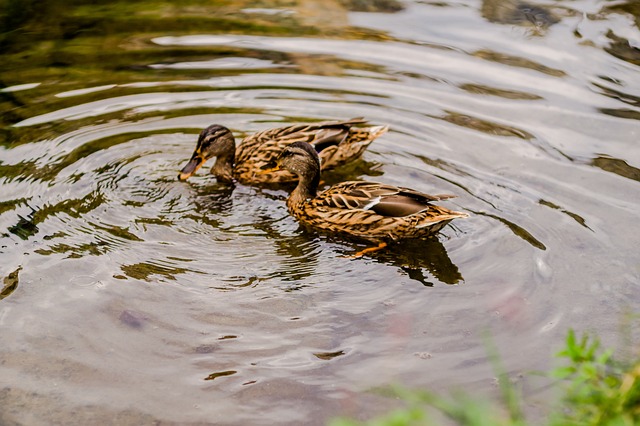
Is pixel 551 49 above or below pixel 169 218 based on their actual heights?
above

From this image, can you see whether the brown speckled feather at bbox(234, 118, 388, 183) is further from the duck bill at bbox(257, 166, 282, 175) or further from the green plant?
the green plant

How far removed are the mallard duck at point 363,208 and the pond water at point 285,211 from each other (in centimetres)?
19

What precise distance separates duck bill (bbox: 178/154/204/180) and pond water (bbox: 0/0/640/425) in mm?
106

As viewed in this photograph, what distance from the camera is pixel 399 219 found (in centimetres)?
711

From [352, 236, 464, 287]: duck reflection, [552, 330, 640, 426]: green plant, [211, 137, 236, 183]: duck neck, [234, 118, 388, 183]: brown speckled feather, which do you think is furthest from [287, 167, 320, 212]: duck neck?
[552, 330, 640, 426]: green plant

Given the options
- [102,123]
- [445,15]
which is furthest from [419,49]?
[102,123]

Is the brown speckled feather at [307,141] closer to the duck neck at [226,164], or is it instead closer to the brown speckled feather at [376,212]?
the duck neck at [226,164]

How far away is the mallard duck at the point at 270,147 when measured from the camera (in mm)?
8430

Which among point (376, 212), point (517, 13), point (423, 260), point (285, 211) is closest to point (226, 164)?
point (285, 211)

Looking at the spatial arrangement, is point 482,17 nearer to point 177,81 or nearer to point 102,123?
point 177,81

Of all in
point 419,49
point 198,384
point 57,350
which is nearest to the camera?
point 198,384

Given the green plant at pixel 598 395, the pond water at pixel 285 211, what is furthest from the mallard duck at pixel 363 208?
the green plant at pixel 598 395

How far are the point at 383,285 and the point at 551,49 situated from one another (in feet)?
18.5

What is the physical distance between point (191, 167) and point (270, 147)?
2.68ft
